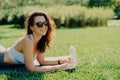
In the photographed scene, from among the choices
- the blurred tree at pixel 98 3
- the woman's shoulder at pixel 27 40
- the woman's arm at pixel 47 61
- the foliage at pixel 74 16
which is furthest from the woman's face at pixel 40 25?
the blurred tree at pixel 98 3

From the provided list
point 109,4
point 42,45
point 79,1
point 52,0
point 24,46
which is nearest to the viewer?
point 24,46

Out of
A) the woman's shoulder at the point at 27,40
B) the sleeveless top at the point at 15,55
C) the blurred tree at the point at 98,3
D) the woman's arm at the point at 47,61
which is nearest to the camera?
the woman's shoulder at the point at 27,40

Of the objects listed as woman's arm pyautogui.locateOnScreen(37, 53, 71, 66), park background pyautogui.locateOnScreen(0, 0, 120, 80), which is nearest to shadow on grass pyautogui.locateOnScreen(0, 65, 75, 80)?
park background pyautogui.locateOnScreen(0, 0, 120, 80)

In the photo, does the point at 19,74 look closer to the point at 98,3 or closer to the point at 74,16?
the point at 74,16

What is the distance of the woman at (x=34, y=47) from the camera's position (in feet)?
20.2

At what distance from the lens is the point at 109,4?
4019 cm


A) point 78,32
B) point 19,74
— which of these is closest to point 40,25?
point 19,74

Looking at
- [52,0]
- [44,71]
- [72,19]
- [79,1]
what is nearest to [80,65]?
[44,71]

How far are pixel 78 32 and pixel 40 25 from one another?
13.3m

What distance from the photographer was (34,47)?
6.55m

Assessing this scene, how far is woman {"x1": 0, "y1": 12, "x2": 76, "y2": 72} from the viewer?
6.16 m

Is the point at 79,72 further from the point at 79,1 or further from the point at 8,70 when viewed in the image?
the point at 79,1

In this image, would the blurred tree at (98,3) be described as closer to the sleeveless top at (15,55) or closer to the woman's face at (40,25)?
the sleeveless top at (15,55)

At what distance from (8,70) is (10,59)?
0.25m
